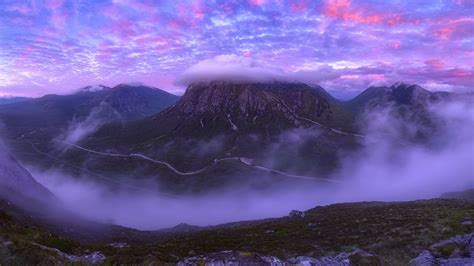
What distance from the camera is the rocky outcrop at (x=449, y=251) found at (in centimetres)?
2665

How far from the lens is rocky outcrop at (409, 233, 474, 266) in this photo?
87.4 feet

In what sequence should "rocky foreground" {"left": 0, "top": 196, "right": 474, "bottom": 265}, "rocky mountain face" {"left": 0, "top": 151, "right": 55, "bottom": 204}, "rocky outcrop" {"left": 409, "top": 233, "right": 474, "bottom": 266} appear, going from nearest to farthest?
1. "rocky outcrop" {"left": 409, "top": 233, "right": 474, "bottom": 266}
2. "rocky foreground" {"left": 0, "top": 196, "right": 474, "bottom": 265}
3. "rocky mountain face" {"left": 0, "top": 151, "right": 55, "bottom": 204}

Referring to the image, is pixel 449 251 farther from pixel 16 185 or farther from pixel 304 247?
pixel 16 185

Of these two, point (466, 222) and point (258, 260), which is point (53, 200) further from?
point (466, 222)

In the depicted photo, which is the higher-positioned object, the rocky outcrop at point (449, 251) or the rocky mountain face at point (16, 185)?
the rocky mountain face at point (16, 185)

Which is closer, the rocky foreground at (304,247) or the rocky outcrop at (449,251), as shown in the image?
the rocky outcrop at (449,251)

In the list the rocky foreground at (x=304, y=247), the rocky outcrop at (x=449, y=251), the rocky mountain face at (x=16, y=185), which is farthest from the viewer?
the rocky mountain face at (x=16, y=185)

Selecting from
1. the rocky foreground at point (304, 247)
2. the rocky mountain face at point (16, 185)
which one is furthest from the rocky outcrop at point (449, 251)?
the rocky mountain face at point (16, 185)

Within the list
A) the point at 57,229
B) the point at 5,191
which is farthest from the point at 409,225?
the point at 5,191

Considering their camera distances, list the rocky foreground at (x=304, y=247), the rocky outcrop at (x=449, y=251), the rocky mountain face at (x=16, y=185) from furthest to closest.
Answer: the rocky mountain face at (x=16, y=185)
the rocky foreground at (x=304, y=247)
the rocky outcrop at (x=449, y=251)

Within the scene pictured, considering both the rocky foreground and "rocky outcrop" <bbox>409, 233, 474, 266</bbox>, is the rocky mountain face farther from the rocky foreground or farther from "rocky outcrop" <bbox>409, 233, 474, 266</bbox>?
"rocky outcrop" <bbox>409, 233, 474, 266</bbox>

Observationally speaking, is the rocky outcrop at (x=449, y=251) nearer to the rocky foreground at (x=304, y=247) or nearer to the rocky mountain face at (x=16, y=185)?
the rocky foreground at (x=304, y=247)

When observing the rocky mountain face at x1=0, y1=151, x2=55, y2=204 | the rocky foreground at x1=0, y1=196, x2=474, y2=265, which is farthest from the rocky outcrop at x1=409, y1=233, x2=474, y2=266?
the rocky mountain face at x1=0, y1=151, x2=55, y2=204

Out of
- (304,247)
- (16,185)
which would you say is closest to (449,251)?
(304,247)
